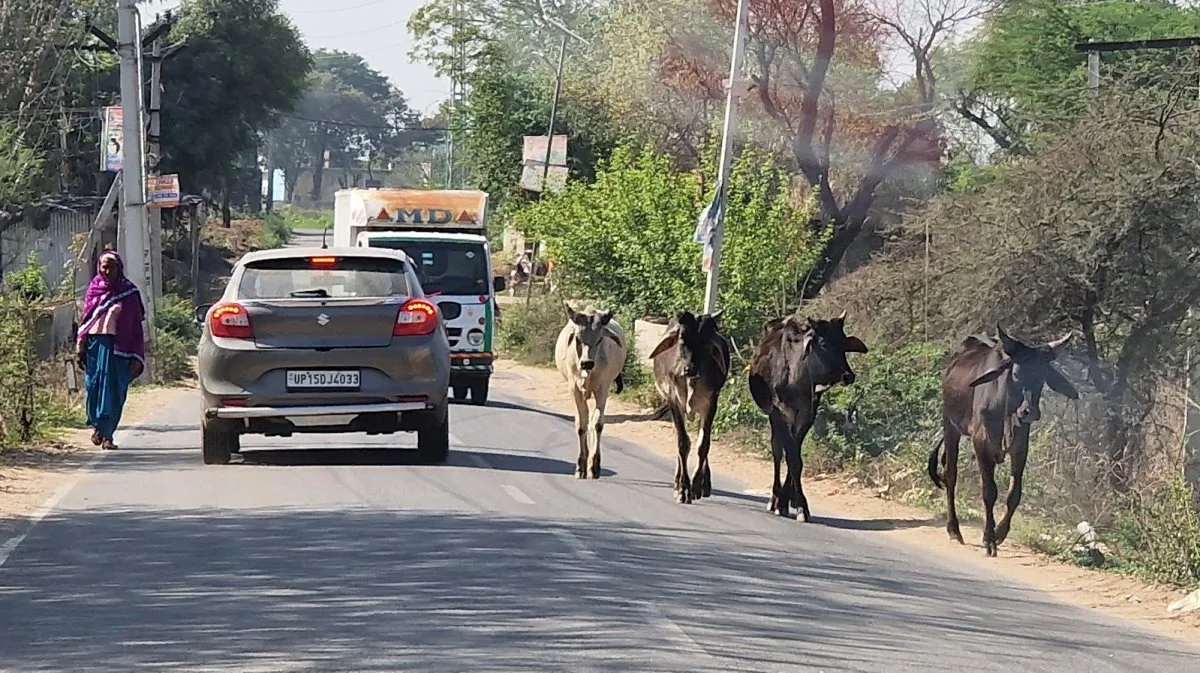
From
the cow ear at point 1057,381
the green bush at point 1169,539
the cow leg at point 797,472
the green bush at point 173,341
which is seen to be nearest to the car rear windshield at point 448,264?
the green bush at point 173,341

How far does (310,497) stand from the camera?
13812mm

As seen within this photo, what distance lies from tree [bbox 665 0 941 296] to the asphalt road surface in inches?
730

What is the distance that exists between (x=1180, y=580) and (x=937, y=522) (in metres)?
2.99

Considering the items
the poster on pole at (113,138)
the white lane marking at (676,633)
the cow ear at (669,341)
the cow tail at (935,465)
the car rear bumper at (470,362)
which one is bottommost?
the car rear bumper at (470,362)

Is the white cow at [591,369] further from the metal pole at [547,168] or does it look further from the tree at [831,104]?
the metal pole at [547,168]

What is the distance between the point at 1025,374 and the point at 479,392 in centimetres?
1394

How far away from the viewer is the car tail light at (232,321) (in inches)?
606

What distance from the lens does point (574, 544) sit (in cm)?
1176

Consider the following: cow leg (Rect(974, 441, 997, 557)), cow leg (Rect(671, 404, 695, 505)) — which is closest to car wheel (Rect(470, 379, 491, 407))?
cow leg (Rect(671, 404, 695, 505))

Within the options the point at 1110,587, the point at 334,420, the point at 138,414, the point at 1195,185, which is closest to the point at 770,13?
the point at 138,414

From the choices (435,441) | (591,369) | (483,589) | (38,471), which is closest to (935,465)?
(591,369)

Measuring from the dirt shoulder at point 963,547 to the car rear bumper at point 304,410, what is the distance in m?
3.39

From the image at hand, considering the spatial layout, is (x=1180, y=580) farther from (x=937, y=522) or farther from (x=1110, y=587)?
(x=937, y=522)

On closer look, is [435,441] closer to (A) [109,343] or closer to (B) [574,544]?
(A) [109,343]
